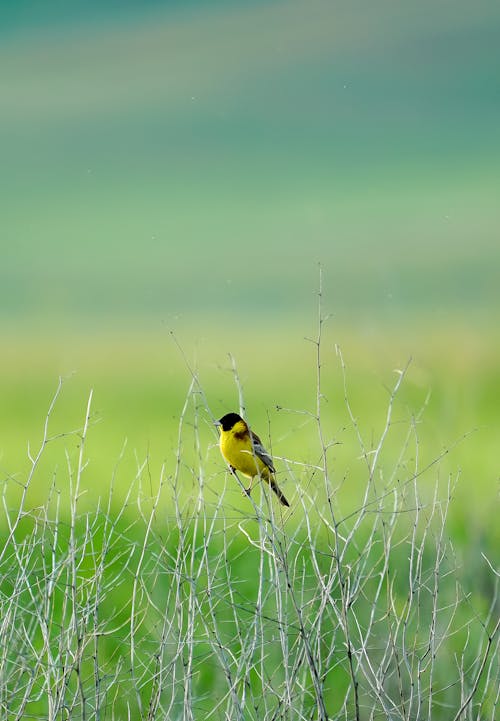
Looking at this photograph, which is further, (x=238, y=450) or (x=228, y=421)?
(x=228, y=421)

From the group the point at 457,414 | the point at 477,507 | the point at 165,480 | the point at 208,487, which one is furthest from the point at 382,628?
the point at 165,480

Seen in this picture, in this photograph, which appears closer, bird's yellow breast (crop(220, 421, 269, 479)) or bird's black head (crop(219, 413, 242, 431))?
bird's yellow breast (crop(220, 421, 269, 479))

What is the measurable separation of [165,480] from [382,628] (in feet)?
5.05

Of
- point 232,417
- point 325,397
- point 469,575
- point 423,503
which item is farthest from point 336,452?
point 469,575

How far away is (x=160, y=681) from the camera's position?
81.7 inches

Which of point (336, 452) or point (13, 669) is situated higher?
point (336, 452)

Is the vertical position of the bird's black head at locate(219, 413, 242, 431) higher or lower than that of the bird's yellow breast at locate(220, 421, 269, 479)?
higher

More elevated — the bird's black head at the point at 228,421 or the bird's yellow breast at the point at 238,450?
the bird's black head at the point at 228,421

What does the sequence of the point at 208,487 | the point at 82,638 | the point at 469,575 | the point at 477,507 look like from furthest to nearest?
the point at 469,575 < the point at 477,507 < the point at 208,487 < the point at 82,638

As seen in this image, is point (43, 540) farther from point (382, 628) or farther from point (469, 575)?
point (469, 575)

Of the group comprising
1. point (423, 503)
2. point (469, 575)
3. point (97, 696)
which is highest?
point (423, 503)

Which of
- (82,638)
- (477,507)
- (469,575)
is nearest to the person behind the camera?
(82,638)

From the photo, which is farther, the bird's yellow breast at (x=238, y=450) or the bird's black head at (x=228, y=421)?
the bird's black head at (x=228, y=421)

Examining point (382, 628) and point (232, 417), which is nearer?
point (382, 628)
